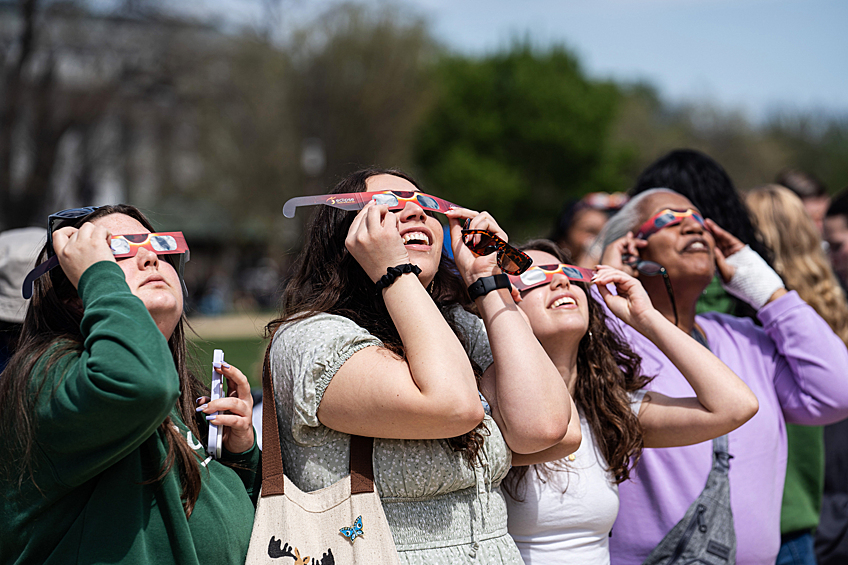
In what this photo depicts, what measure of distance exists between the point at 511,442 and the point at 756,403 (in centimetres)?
102

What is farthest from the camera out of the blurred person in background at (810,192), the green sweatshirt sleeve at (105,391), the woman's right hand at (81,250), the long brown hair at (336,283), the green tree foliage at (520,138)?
the green tree foliage at (520,138)

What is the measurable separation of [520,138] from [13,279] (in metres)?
37.1

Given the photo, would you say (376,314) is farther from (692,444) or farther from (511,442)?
(692,444)

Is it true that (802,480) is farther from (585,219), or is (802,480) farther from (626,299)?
(585,219)

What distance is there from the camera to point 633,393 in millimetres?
2768

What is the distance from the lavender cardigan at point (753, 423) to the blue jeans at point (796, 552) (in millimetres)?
369

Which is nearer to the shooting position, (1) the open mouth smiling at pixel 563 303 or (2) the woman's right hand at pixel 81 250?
(2) the woman's right hand at pixel 81 250

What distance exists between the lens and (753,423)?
2910 mm

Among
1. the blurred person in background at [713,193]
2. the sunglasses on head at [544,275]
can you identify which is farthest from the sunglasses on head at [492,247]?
the blurred person in background at [713,193]

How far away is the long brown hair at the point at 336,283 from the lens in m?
2.22

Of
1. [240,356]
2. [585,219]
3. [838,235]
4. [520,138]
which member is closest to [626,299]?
[838,235]

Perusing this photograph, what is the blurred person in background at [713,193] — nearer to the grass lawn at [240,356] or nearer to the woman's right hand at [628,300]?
the woman's right hand at [628,300]

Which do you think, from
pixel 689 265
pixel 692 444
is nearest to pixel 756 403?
pixel 692 444

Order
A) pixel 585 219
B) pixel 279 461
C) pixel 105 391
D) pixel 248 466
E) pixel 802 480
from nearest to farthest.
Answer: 1. pixel 105 391
2. pixel 279 461
3. pixel 248 466
4. pixel 802 480
5. pixel 585 219
